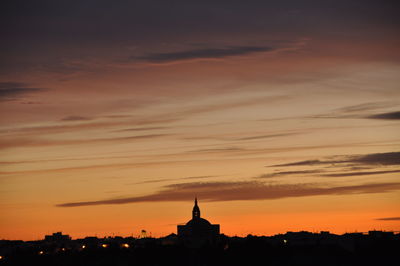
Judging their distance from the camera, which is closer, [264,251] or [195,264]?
[195,264]

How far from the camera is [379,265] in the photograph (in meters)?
173

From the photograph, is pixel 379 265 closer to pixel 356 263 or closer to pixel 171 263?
pixel 356 263

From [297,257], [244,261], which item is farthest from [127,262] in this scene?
[297,257]

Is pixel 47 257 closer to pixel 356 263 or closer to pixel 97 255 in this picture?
pixel 97 255

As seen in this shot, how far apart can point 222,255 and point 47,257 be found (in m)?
36.8

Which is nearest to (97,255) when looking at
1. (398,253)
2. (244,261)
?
(244,261)

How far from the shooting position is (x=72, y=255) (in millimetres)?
185875

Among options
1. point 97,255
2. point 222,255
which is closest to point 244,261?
point 222,255

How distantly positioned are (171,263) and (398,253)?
53.2 m

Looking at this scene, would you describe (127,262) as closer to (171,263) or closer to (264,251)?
(171,263)

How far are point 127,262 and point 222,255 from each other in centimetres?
1876

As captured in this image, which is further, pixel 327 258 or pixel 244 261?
pixel 327 258

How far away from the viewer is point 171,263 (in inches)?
6777

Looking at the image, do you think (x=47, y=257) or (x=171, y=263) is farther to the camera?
(x=47, y=257)
